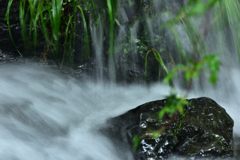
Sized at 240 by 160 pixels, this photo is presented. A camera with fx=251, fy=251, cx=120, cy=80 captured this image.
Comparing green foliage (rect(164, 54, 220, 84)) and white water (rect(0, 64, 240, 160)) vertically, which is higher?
green foliage (rect(164, 54, 220, 84))

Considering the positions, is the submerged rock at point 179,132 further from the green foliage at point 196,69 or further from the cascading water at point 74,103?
the green foliage at point 196,69

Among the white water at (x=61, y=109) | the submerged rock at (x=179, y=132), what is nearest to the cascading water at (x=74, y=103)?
the white water at (x=61, y=109)

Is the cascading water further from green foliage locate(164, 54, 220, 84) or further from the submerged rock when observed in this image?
green foliage locate(164, 54, 220, 84)

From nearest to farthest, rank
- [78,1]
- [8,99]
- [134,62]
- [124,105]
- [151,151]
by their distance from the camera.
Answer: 1. [151,151]
2. [8,99]
3. [78,1]
4. [124,105]
5. [134,62]

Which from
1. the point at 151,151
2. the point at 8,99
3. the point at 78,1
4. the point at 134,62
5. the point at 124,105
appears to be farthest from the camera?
the point at 134,62

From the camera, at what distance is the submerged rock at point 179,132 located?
1971mm

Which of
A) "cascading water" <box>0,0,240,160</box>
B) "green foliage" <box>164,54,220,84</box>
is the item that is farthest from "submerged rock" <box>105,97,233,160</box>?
"green foliage" <box>164,54,220,84</box>

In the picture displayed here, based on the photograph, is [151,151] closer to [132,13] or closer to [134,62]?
[134,62]

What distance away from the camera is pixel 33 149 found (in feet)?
6.47

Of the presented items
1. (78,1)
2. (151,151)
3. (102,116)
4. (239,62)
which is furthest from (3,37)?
(239,62)

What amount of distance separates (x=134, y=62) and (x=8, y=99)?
143cm

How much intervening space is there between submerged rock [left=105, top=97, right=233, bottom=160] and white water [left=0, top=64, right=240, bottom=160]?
17 cm

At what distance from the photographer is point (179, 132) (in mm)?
2055

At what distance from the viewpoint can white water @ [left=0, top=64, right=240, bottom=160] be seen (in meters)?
2.02
